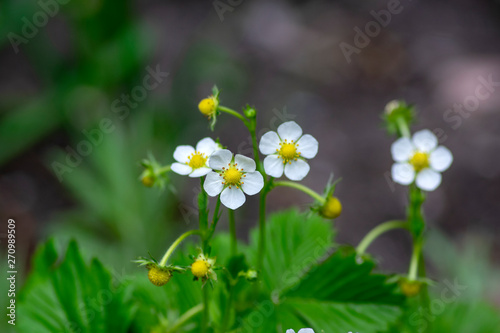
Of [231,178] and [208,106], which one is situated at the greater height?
[208,106]

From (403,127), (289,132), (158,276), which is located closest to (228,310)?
(158,276)

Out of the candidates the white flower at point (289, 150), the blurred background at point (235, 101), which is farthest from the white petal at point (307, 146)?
the blurred background at point (235, 101)

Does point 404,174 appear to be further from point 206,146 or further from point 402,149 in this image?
point 206,146

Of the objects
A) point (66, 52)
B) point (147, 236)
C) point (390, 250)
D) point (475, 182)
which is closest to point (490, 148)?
point (475, 182)

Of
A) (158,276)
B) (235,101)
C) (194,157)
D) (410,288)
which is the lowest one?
(410,288)

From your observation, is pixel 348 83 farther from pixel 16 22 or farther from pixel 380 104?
pixel 16 22

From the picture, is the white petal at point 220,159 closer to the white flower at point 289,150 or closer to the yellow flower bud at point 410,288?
the white flower at point 289,150
